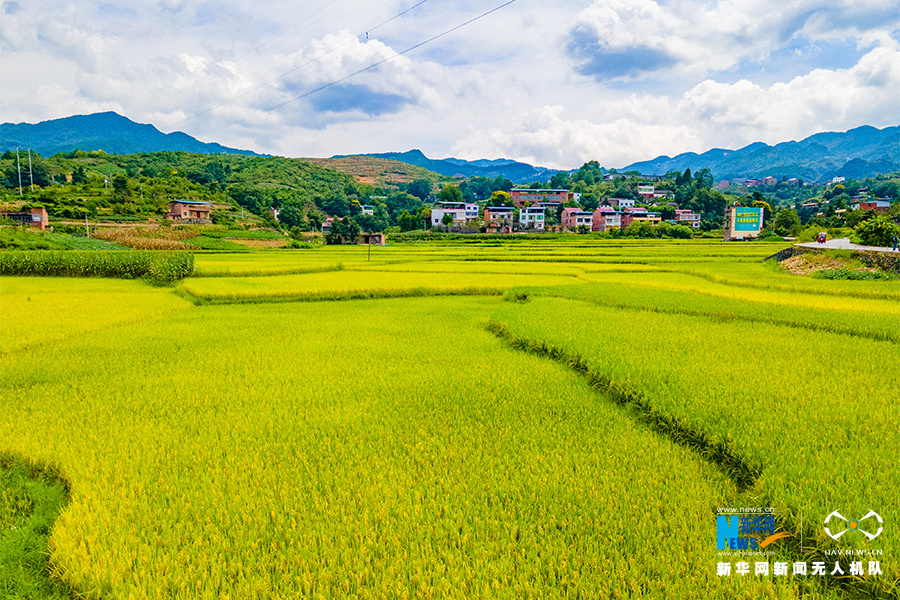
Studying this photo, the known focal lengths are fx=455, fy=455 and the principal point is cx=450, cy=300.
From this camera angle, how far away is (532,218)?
80.4 m

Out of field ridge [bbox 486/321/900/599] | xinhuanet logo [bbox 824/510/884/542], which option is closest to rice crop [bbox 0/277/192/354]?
field ridge [bbox 486/321/900/599]

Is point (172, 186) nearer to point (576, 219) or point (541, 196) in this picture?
point (576, 219)

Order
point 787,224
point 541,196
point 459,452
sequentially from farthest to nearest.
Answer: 1. point 541,196
2. point 787,224
3. point 459,452

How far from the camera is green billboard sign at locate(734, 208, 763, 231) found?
199 feet

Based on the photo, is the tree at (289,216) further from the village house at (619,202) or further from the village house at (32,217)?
the village house at (619,202)

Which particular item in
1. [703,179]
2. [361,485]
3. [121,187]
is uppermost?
[703,179]

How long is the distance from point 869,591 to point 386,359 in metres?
6.30

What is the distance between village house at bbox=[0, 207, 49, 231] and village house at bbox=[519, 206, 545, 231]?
207 ft

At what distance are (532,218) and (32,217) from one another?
65.6 m

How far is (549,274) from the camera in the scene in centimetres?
2183

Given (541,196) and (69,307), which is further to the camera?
(541,196)

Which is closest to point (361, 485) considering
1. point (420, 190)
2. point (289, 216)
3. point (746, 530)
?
point (746, 530)

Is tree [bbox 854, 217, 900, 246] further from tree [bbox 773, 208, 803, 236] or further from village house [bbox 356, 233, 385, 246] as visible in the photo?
village house [bbox 356, 233, 385, 246]

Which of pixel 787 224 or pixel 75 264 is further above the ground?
pixel 787 224
